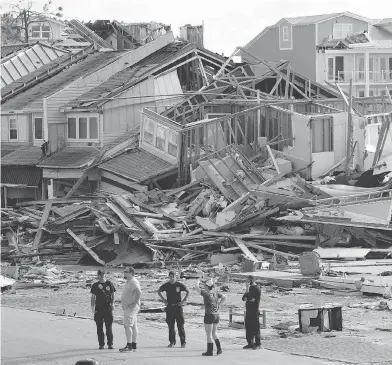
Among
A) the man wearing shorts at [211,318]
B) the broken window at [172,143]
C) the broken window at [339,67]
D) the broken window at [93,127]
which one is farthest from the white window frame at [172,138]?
the broken window at [339,67]

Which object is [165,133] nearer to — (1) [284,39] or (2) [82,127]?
(2) [82,127]

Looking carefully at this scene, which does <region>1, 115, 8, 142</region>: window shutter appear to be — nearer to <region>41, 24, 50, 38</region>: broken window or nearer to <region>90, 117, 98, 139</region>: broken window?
<region>90, 117, 98, 139</region>: broken window

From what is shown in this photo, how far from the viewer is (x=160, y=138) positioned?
4125cm

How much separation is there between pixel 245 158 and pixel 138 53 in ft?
47.9

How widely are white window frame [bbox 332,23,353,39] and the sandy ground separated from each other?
4511cm

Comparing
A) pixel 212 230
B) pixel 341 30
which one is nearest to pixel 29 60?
pixel 212 230

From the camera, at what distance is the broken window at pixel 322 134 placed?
38906mm

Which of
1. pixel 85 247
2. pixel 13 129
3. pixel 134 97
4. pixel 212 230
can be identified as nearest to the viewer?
→ pixel 212 230

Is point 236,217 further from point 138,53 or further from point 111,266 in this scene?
point 138,53

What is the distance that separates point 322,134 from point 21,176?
40.9 ft

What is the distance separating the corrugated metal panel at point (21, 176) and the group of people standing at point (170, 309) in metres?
26.8

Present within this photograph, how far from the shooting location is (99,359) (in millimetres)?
17703

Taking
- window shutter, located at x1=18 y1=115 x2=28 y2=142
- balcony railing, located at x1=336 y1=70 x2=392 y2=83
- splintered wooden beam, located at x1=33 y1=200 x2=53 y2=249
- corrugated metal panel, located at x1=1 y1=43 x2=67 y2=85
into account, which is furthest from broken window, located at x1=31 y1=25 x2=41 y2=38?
splintered wooden beam, located at x1=33 y1=200 x2=53 y2=249

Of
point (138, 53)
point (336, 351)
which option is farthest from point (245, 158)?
point (336, 351)
